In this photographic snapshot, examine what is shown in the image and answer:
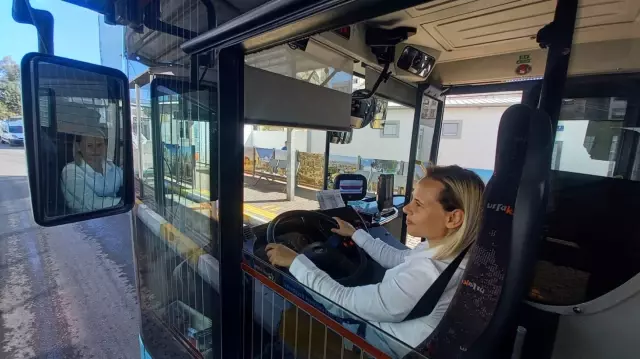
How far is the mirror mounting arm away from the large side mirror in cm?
6

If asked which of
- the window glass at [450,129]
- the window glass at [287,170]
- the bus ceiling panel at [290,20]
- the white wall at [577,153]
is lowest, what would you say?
the window glass at [287,170]

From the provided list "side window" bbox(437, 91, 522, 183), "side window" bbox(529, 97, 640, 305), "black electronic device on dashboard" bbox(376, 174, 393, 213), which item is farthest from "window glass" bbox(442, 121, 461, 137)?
"side window" bbox(529, 97, 640, 305)

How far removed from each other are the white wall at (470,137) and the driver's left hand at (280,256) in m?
2.47

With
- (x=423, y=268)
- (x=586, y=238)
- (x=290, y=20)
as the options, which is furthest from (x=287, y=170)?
(x=290, y=20)

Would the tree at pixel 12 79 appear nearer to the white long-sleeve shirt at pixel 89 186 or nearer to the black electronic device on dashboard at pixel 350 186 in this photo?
the white long-sleeve shirt at pixel 89 186

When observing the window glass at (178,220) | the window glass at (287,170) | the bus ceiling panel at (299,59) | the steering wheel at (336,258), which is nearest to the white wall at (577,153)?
the steering wheel at (336,258)

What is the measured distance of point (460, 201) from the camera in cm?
106

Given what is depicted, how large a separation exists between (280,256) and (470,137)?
311cm

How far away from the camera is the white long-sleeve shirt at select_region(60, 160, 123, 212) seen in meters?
1.20

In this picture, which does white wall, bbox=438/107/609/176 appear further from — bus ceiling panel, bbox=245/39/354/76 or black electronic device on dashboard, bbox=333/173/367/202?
bus ceiling panel, bbox=245/39/354/76

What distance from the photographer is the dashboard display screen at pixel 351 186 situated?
2691 mm

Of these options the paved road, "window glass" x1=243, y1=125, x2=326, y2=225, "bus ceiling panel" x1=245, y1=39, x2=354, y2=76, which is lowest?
the paved road

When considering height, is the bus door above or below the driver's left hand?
above

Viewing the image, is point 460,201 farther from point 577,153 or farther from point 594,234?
point 577,153
